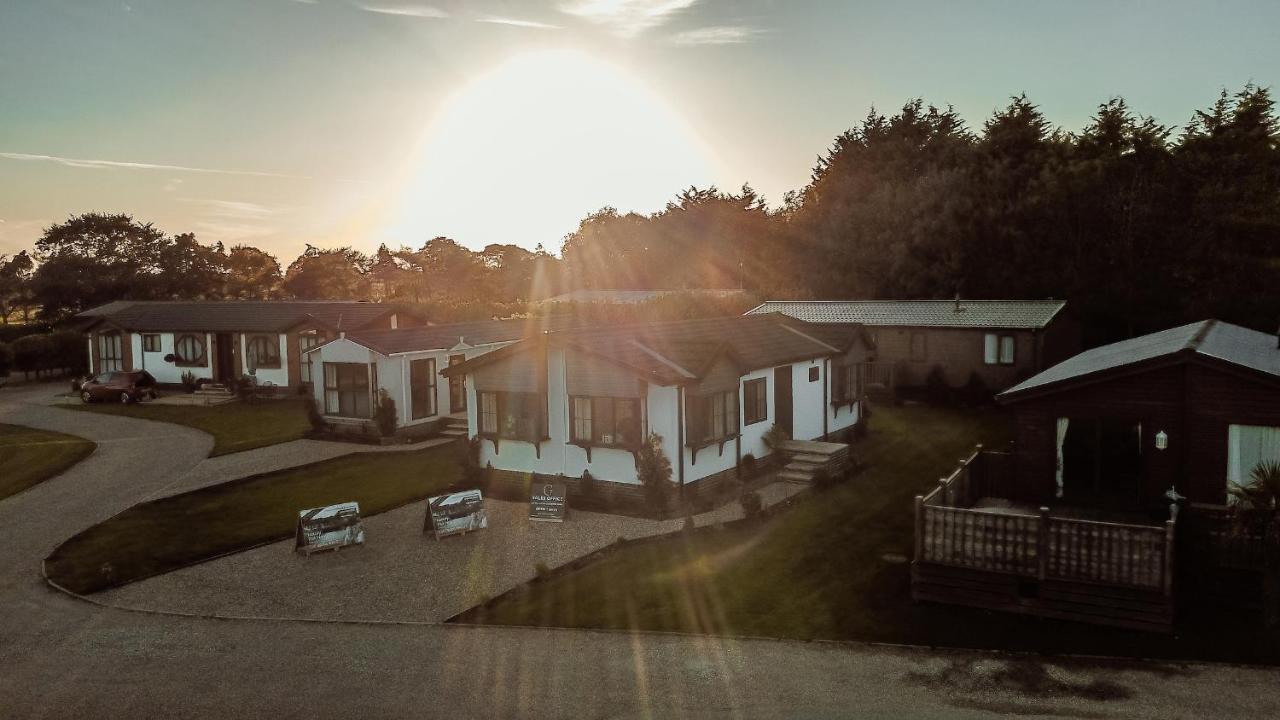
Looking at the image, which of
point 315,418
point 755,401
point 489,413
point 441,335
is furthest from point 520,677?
point 441,335

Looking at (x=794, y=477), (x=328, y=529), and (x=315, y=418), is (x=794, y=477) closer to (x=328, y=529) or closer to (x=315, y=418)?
(x=328, y=529)

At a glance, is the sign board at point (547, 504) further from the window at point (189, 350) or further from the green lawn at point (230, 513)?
the window at point (189, 350)

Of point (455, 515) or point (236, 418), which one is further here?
point (236, 418)

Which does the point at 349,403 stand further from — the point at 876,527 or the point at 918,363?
the point at 918,363

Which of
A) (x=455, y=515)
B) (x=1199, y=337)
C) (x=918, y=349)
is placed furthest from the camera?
(x=918, y=349)

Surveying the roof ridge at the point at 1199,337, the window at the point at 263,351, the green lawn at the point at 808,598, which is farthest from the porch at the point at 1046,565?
the window at the point at 263,351

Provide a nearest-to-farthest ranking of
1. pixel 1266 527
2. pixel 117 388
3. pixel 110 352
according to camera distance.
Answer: pixel 1266 527
pixel 117 388
pixel 110 352
